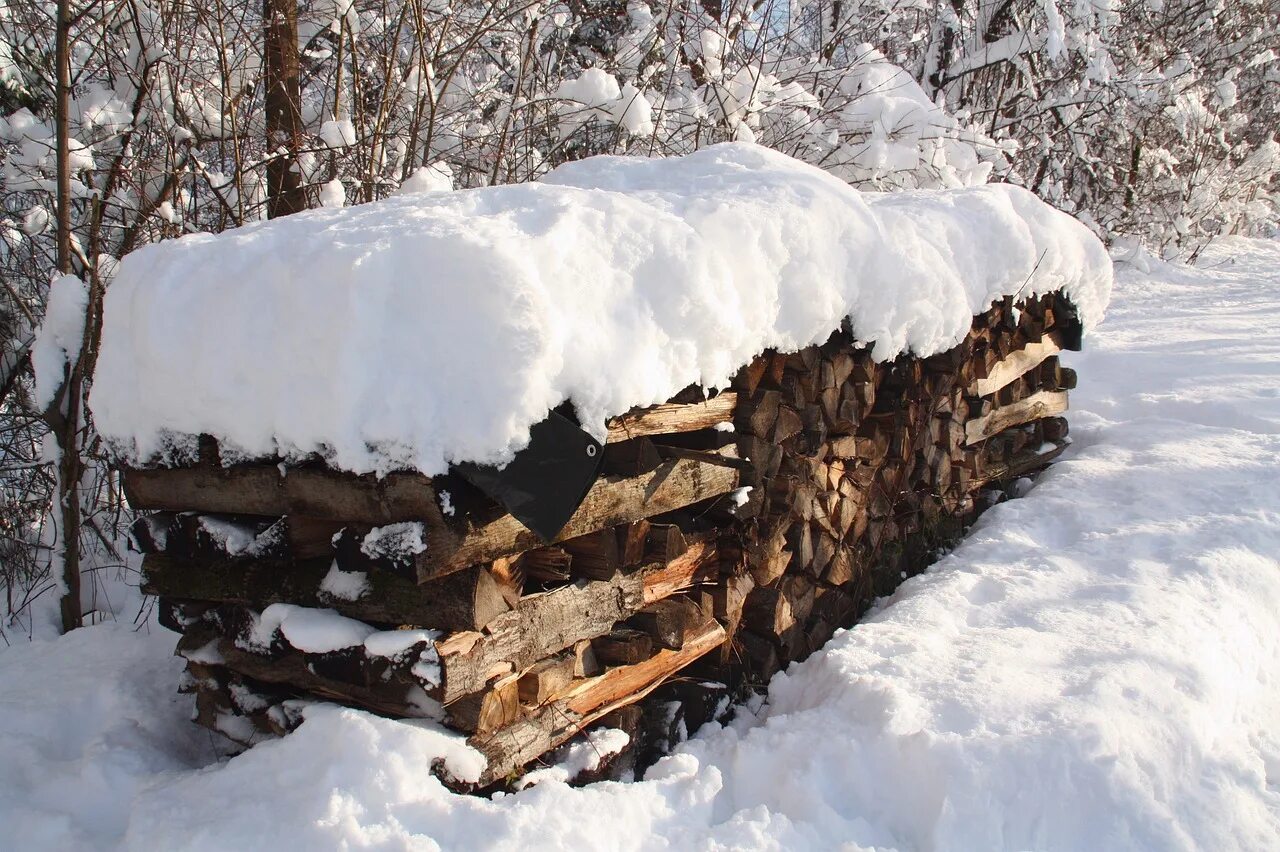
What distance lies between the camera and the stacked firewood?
8.16ft

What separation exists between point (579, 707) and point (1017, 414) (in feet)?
11.6

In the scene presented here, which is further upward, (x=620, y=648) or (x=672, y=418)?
(x=672, y=418)

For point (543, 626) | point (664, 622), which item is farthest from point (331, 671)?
point (664, 622)

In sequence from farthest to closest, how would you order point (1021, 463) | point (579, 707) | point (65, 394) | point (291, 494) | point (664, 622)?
1. point (1021, 463)
2. point (65, 394)
3. point (664, 622)
4. point (579, 707)
5. point (291, 494)

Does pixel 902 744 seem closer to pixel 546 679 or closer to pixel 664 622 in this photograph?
pixel 664 622

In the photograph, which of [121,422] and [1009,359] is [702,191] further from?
[1009,359]

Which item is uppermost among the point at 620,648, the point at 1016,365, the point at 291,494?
the point at 1016,365

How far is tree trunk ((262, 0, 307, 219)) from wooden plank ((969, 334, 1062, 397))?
3.73m

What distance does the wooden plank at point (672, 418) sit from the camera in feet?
9.00

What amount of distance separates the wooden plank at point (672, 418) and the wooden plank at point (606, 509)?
0.14 metres

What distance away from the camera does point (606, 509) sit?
2.82 meters

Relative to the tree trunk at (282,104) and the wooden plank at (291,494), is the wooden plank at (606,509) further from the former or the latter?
the tree trunk at (282,104)

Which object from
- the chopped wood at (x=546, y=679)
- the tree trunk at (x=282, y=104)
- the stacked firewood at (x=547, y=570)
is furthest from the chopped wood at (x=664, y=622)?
the tree trunk at (x=282, y=104)

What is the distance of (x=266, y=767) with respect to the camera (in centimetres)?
250
